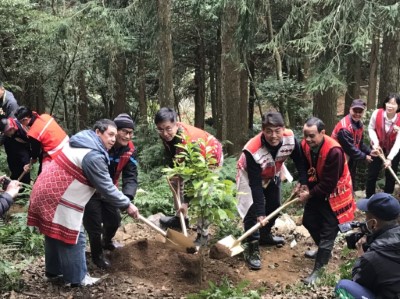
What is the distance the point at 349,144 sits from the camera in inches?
275

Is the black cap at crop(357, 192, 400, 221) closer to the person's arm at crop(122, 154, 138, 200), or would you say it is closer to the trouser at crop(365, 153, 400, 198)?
the person's arm at crop(122, 154, 138, 200)

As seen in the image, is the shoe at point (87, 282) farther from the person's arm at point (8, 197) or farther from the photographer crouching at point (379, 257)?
the photographer crouching at point (379, 257)

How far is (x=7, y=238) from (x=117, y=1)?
10.5m

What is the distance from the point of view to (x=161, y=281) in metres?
4.94

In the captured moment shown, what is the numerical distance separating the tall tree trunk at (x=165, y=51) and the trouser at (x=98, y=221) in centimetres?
655

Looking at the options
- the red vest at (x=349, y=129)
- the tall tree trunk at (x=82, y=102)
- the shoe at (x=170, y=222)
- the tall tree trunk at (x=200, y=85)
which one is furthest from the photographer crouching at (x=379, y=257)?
the tall tree trunk at (x=82, y=102)

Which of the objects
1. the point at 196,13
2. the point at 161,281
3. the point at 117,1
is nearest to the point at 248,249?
the point at 161,281

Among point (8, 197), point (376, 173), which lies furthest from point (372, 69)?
point (8, 197)

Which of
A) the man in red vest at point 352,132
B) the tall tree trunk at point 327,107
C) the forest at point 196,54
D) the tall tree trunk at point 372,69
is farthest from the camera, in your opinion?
the tall tree trunk at point 372,69

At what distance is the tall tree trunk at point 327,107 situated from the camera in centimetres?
1058

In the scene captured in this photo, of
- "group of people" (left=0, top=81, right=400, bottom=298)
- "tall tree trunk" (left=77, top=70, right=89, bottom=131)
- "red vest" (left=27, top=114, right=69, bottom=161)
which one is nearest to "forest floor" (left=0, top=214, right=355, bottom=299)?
"group of people" (left=0, top=81, right=400, bottom=298)

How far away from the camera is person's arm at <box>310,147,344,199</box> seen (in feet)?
16.6

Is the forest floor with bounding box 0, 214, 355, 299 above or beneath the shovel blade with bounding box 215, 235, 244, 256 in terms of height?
beneath

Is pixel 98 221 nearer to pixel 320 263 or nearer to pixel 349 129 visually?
pixel 320 263
